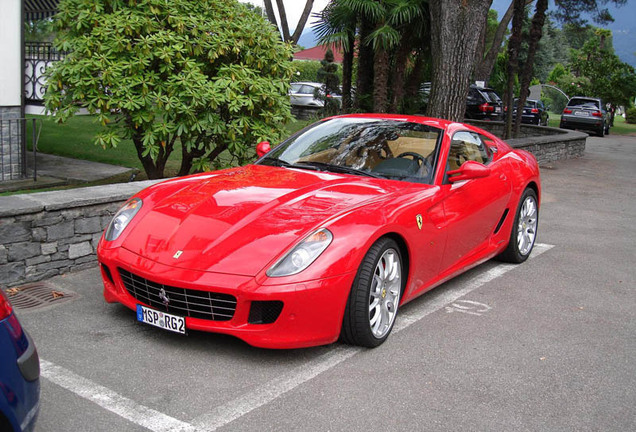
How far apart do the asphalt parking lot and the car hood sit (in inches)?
23.7

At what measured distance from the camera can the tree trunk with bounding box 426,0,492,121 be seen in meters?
10.7

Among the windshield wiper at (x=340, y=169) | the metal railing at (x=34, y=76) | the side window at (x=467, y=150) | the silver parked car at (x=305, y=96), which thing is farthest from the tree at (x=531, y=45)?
the windshield wiper at (x=340, y=169)

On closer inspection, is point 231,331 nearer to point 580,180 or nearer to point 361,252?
point 361,252

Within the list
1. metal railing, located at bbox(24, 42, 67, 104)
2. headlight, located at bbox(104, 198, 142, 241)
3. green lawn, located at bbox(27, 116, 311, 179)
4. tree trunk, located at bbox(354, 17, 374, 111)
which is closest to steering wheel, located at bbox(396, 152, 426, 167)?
headlight, located at bbox(104, 198, 142, 241)

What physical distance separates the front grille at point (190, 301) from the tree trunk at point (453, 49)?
803cm

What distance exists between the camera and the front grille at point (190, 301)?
3902 mm

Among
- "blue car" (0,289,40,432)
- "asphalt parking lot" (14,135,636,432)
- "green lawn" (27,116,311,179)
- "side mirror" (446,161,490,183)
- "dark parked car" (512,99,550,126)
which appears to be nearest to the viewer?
"blue car" (0,289,40,432)

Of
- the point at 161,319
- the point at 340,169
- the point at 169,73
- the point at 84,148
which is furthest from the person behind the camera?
the point at 84,148

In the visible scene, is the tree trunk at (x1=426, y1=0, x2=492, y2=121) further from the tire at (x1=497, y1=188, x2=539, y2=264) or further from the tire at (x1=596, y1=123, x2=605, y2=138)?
the tire at (x1=596, y1=123, x2=605, y2=138)

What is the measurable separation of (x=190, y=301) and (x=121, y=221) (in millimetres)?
956

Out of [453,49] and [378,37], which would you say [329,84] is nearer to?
[378,37]

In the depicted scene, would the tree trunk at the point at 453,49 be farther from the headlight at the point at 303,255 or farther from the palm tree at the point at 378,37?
the headlight at the point at 303,255

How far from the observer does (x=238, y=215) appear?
431 cm

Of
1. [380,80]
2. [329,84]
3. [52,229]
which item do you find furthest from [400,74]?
[52,229]
